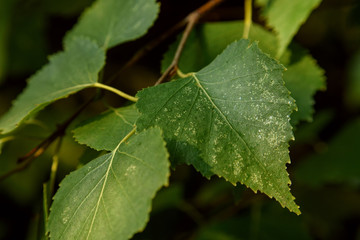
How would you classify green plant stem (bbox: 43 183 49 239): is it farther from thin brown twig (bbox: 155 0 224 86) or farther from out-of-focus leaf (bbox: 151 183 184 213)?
out-of-focus leaf (bbox: 151 183 184 213)

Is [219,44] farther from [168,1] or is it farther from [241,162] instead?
[168,1]

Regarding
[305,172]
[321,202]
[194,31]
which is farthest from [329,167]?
[194,31]

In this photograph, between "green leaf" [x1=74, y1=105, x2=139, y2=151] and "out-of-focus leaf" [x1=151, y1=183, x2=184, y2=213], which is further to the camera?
"out-of-focus leaf" [x1=151, y1=183, x2=184, y2=213]

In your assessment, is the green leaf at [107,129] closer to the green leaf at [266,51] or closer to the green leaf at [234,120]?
the green leaf at [234,120]

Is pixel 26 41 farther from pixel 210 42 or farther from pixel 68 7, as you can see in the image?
pixel 210 42

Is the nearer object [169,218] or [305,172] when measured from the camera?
[305,172]

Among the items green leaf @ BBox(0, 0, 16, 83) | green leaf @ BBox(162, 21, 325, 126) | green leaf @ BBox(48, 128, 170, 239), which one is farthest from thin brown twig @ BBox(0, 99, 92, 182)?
green leaf @ BBox(0, 0, 16, 83)
